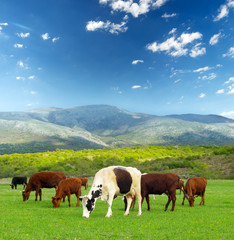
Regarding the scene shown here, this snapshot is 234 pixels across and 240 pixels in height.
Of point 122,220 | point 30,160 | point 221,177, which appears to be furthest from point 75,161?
point 122,220

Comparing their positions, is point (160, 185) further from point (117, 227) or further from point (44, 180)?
point (44, 180)

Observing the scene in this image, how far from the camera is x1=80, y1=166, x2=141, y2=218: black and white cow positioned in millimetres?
12055

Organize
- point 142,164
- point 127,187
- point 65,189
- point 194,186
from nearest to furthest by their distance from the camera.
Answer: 1. point 127,187
2. point 65,189
3. point 194,186
4. point 142,164

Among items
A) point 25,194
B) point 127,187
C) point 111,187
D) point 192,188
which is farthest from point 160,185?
point 25,194

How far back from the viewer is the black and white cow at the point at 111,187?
12.1 m

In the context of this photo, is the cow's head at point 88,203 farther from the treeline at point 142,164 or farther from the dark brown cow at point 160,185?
the treeline at point 142,164

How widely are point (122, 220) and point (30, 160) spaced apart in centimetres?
7047

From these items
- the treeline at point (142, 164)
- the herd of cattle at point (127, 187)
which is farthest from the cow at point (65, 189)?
the treeline at point (142, 164)

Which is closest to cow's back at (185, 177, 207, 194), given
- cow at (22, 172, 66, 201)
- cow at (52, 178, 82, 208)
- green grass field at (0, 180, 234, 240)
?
green grass field at (0, 180, 234, 240)

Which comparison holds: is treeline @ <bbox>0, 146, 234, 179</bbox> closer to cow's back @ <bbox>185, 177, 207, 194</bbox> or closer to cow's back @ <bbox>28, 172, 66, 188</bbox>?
cow's back @ <bbox>185, 177, 207, 194</bbox>

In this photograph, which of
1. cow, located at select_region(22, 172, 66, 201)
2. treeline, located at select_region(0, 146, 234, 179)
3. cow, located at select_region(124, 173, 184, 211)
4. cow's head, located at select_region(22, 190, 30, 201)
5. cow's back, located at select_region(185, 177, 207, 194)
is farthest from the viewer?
treeline, located at select_region(0, 146, 234, 179)

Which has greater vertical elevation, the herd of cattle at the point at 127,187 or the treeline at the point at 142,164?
the herd of cattle at the point at 127,187

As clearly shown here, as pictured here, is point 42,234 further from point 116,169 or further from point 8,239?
point 116,169

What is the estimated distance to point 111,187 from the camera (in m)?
12.2
